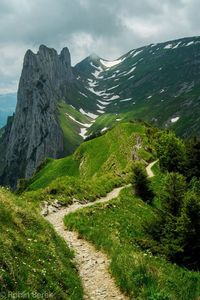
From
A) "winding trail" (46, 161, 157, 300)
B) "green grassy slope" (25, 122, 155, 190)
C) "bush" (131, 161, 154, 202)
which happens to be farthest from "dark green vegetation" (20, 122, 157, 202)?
"winding trail" (46, 161, 157, 300)

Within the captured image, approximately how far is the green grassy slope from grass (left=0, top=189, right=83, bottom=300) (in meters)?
58.0

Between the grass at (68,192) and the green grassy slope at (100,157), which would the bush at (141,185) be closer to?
the grass at (68,192)

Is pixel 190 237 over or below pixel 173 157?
below

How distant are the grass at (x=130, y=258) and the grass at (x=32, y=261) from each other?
2148 millimetres

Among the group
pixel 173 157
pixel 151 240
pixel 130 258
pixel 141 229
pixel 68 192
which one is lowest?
pixel 130 258

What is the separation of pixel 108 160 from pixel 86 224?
6116 centimetres

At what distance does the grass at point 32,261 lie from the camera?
553 inches

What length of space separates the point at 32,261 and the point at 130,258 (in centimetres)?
517

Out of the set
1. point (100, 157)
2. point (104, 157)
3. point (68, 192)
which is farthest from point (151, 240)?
point (100, 157)

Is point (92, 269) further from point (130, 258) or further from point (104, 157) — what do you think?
point (104, 157)

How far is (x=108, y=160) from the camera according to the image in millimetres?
89250

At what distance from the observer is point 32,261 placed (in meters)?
16.8

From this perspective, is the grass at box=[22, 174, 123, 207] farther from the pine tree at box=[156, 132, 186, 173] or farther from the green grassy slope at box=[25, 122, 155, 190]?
the green grassy slope at box=[25, 122, 155, 190]

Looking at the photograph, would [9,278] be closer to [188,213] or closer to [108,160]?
[188,213]
